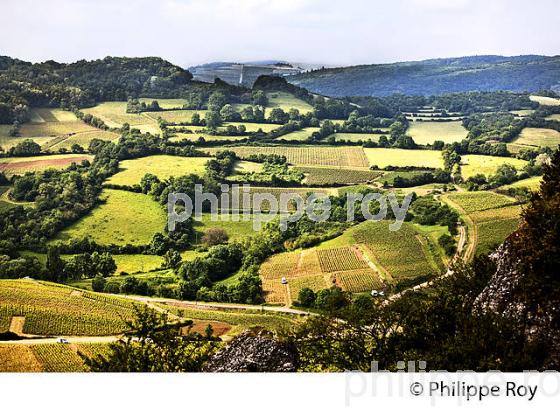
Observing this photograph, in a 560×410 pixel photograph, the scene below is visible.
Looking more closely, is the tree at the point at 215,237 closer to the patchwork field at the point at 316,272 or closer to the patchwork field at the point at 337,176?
the patchwork field at the point at 316,272

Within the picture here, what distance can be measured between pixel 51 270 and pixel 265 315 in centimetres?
432

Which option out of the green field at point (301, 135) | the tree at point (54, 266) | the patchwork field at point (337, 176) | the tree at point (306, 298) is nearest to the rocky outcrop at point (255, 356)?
the tree at point (306, 298)

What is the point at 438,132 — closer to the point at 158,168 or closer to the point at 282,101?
the point at 282,101

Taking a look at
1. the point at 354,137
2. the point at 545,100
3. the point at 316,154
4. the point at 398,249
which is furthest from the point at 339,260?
the point at 545,100

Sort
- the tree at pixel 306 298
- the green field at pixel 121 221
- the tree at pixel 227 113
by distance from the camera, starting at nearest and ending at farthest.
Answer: the tree at pixel 306 298
the green field at pixel 121 221
the tree at pixel 227 113

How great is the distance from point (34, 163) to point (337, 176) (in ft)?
22.3

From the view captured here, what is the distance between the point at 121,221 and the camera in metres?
13.9

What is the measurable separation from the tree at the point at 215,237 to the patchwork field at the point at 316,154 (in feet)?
9.07

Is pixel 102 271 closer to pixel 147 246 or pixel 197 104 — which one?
pixel 147 246

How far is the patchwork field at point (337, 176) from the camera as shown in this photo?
1488cm

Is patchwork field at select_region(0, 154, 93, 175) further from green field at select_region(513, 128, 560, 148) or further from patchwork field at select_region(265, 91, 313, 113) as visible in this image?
green field at select_region(513, 128, 560, 148)

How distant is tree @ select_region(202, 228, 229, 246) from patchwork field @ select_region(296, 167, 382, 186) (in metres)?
2.68

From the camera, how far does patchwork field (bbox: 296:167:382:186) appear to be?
14.9 metres

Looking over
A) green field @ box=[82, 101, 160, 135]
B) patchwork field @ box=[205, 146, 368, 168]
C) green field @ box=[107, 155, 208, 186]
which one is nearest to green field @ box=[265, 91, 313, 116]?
patchwork field @ box=[205, 146, 368, 168]
